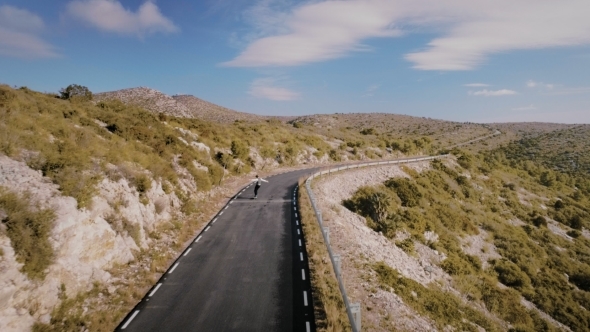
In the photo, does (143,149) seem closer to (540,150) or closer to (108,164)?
(108,164)

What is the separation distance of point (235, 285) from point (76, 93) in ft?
93.7

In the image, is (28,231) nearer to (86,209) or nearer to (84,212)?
(84,212)

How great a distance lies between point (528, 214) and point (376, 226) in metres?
27.3

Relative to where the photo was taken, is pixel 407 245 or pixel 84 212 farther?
pixel 407 245

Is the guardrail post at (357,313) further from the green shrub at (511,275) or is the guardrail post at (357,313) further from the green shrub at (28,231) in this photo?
the green shrub at (511,275)

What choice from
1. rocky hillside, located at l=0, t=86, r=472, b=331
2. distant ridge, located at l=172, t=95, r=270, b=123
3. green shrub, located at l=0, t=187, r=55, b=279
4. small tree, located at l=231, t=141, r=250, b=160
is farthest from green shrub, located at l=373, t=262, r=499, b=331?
distant ridge, located at l=172, t=95, r=270, b=123

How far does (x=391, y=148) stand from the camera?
218 ft

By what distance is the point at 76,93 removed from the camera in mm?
29719

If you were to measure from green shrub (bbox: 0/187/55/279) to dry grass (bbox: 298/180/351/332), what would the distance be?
7908mm

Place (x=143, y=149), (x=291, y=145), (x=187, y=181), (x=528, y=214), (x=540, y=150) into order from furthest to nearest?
(x=540, y=150)
(x=291, y=145)
(x=528, y=214)
(x=187, y=181)
(x=143, y=149)

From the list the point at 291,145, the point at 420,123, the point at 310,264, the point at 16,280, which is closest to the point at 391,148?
the point at 291,145

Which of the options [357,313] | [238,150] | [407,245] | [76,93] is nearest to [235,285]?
[357,313]

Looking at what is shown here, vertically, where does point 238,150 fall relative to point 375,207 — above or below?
above

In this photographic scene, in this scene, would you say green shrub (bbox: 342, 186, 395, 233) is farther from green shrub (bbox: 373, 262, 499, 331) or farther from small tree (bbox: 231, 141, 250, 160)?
small tree (bbox: 231, 141, 250, 160)
